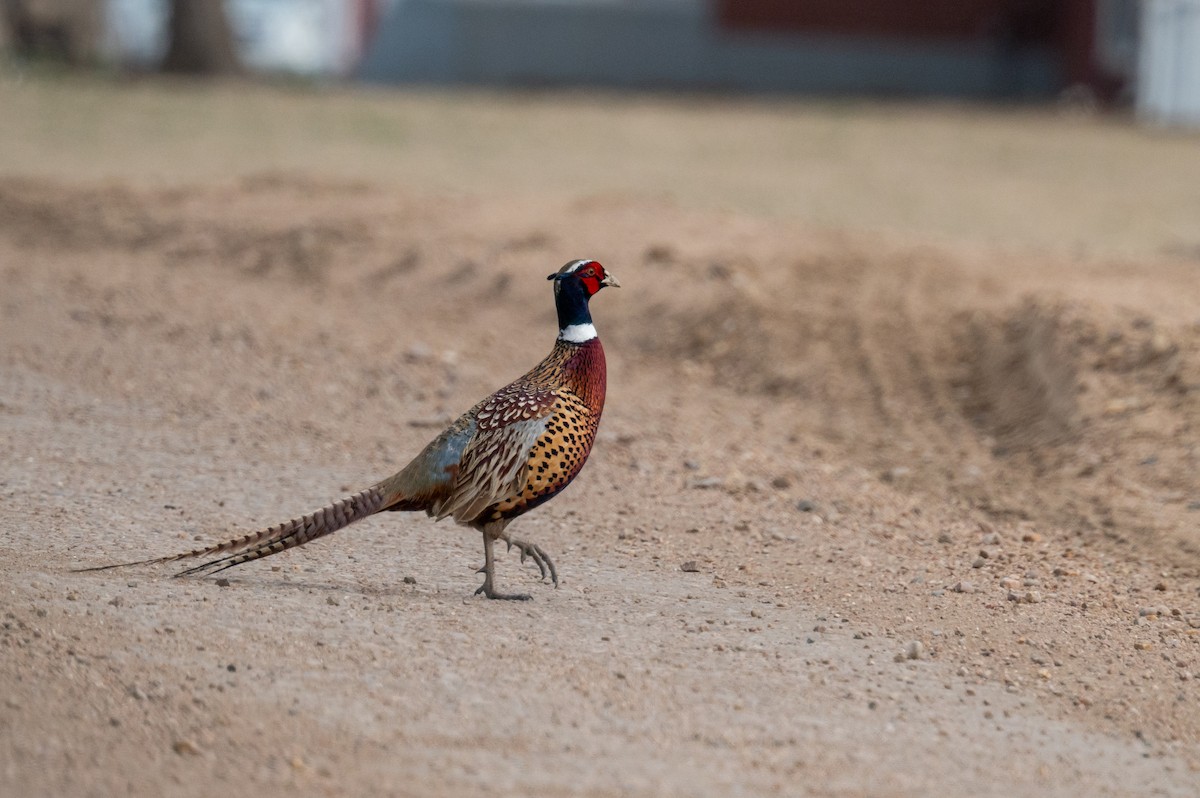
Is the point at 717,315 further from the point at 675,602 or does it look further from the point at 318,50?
the point at 318,50

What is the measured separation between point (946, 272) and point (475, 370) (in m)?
3.29

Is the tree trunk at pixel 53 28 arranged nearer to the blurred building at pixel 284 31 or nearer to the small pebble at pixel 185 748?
the blurred building at pixel 284 31

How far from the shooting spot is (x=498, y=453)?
486 cm

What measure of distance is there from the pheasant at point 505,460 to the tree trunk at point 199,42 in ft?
61.2

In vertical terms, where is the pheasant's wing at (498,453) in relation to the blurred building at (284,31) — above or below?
below

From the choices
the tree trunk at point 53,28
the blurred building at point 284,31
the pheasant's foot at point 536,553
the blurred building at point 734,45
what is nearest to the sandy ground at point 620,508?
the pheasant's foot at point 536,553

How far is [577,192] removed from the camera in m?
13.7

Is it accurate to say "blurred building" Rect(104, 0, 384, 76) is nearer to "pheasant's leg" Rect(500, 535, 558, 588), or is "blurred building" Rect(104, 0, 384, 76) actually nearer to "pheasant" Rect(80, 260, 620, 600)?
"pheasant" Rect(80, 260, 620, 600)

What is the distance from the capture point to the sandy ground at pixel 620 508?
13.3 ft

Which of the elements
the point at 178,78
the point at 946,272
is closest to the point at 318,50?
the point at 178,78

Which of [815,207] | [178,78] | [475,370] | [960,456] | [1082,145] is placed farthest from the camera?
[178,78]

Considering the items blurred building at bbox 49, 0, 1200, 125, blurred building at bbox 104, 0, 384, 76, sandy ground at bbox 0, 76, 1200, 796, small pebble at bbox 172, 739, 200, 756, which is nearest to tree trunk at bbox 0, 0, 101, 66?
blurred building at bbox 49, 0, 1200, 125

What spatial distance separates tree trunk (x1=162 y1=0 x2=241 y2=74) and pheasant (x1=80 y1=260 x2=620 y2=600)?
18663 mm

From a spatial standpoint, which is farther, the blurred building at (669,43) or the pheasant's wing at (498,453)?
the blurred building at (669,43)
